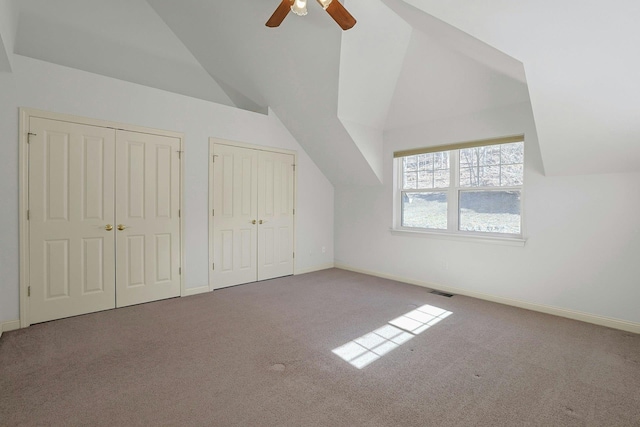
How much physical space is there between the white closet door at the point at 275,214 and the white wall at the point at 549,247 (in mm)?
1856

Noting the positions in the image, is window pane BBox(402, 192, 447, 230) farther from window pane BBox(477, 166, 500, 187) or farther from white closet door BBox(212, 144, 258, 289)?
white closet door BBox(212, 144, 258, 289)

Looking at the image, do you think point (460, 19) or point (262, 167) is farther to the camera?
point (262, 167)

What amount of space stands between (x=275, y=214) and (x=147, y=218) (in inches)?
74.1

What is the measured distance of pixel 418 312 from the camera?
143 inches

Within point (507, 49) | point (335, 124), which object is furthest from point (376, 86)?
point (507, 49)

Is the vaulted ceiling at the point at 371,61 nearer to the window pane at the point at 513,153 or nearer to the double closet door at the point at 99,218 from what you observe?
the window pane at the point at 513,153

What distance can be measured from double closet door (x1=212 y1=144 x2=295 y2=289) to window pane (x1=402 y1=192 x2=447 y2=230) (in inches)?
73.3

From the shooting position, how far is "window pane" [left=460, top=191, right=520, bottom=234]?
398cm

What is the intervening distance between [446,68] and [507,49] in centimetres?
143

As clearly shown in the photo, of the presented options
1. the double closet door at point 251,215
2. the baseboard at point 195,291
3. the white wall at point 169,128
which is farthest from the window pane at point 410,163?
the baseboard at point 195,291

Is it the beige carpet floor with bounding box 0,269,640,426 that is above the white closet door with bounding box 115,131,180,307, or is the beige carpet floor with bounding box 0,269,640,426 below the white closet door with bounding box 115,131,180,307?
below

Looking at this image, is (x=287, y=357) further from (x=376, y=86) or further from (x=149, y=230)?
(x=376, y=86)

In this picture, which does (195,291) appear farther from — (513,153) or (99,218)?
(513,153)

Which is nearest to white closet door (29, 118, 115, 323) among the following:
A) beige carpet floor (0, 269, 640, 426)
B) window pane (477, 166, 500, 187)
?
beige carpet floor (0, 269, 640, 426)
